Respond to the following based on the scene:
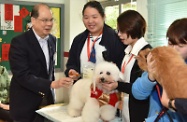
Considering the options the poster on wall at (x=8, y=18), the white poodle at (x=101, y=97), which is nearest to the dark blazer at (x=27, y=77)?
the white poodle at (x=101, y=97)

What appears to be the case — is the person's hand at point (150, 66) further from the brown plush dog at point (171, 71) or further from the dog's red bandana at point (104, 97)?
the dog's red bandana at point (104, 97)

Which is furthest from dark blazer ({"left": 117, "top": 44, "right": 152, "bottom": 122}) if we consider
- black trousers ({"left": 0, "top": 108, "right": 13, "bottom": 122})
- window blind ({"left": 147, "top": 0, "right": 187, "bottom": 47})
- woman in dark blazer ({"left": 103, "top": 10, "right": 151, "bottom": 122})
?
black trousers ({"left": 0, "top": 108, "right": 13, "bottom": 122})

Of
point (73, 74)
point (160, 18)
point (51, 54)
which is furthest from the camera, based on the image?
point (160, 18)

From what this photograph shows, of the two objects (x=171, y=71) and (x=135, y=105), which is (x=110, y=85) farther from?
(x=171, y=71)

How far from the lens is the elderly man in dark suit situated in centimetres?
182

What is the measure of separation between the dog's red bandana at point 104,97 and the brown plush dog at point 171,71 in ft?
1.87

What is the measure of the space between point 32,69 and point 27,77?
0.32 feet

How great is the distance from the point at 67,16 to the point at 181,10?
1.95 m

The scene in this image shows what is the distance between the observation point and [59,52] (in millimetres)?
4219

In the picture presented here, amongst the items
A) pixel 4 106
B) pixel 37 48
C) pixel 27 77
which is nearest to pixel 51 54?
pixel 37 48

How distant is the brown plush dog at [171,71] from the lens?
1006mm

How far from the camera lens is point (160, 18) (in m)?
2.99

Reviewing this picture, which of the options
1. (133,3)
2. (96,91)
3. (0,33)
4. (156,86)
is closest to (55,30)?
(0,33)

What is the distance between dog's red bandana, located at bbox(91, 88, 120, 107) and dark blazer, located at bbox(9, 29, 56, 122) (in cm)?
37
